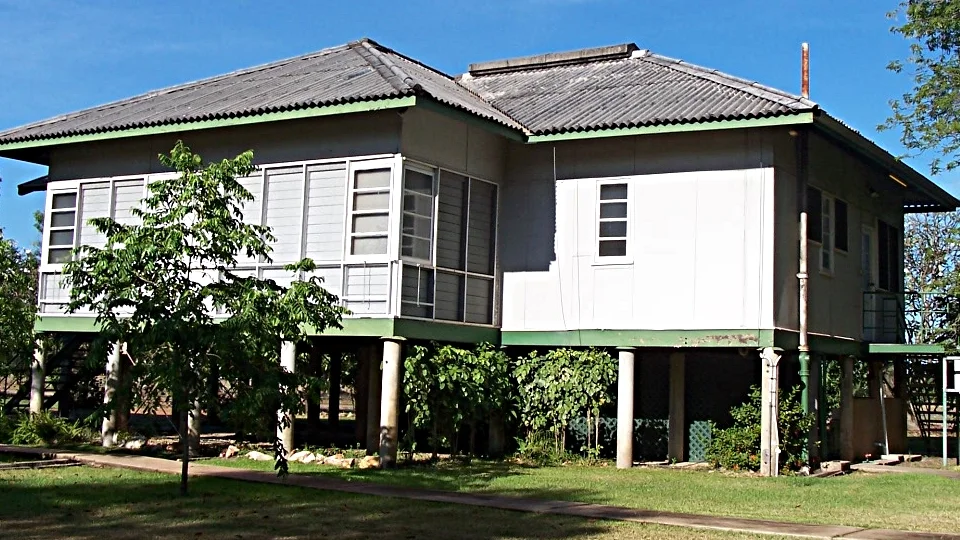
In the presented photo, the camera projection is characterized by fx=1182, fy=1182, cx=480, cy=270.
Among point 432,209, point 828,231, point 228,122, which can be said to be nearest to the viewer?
point 432,209

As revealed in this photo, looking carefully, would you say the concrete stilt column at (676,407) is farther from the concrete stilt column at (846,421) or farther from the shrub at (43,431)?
the shrub at (43,431)

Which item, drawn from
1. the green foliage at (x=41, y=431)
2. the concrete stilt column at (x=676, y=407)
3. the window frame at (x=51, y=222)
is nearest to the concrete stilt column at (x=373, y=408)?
the concrete stilt column at (x=676, y=407)

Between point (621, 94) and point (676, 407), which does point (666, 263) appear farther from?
point (621, 94)

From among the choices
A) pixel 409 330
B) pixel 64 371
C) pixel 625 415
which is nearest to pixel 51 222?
pixel 64 371

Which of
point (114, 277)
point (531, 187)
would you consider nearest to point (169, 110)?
point (531, 187)

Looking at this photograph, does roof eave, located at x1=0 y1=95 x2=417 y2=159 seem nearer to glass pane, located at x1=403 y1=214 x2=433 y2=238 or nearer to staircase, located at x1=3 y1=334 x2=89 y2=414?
glass pane, located at x1=403 y1=214 x2=433 y2=238

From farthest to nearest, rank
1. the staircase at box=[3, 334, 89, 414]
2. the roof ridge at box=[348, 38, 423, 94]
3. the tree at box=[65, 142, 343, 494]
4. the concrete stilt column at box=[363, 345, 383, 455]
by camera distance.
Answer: the staircase at box=[3, 334, 89, 414]
the concrete stilt column at box=[363, 345, 383, 455]
the roof ridge at box=[348, 38, 423, 94]
the tree at box=[65, 142, 343, 494]

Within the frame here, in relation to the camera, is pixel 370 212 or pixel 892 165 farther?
pixel 892 165

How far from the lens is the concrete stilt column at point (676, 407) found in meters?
18.5

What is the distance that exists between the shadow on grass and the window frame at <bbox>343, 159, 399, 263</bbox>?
13.0 ft

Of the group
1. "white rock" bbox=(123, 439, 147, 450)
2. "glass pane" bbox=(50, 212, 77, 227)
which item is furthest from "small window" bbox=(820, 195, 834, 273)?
"glass pane" bbox=(50, 212, 77, 227)

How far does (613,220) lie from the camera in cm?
1812

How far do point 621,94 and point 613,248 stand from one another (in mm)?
2799

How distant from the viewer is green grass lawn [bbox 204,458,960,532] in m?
12.5
